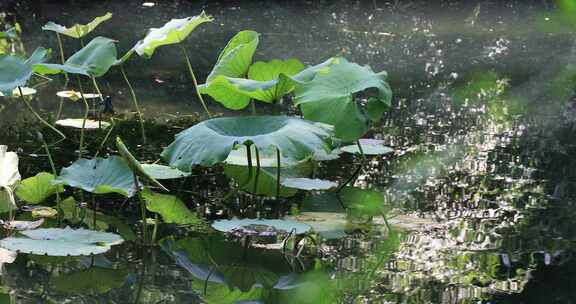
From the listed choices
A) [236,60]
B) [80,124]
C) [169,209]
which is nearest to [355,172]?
[236,60]

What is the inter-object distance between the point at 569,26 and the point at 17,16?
3081 millimetres

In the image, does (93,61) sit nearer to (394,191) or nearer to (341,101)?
(341,101)

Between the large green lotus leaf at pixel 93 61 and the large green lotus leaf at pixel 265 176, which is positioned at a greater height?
the large green lotus leaf at pixel 93 61

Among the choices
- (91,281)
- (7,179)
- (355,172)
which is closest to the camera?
(91,281)

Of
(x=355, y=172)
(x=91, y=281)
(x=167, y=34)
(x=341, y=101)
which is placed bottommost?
(x=91, y=281)

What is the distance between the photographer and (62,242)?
5.65 ft

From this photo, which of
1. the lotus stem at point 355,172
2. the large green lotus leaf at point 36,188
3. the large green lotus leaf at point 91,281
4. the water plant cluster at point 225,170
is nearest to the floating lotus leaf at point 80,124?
the water plant cluster at point 225,170

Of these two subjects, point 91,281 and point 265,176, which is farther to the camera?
point 265,176

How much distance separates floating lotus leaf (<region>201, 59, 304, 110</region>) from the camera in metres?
1.97

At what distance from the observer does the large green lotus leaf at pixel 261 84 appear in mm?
1972

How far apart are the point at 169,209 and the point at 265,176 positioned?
308 millimetres

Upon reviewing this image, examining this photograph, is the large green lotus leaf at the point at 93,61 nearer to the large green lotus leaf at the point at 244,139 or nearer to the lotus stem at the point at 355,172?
the large green lotus leaf at the point at 244,139

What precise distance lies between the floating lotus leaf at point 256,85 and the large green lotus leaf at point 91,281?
0.51m

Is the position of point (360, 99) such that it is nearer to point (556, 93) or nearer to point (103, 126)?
point (556, 93)
